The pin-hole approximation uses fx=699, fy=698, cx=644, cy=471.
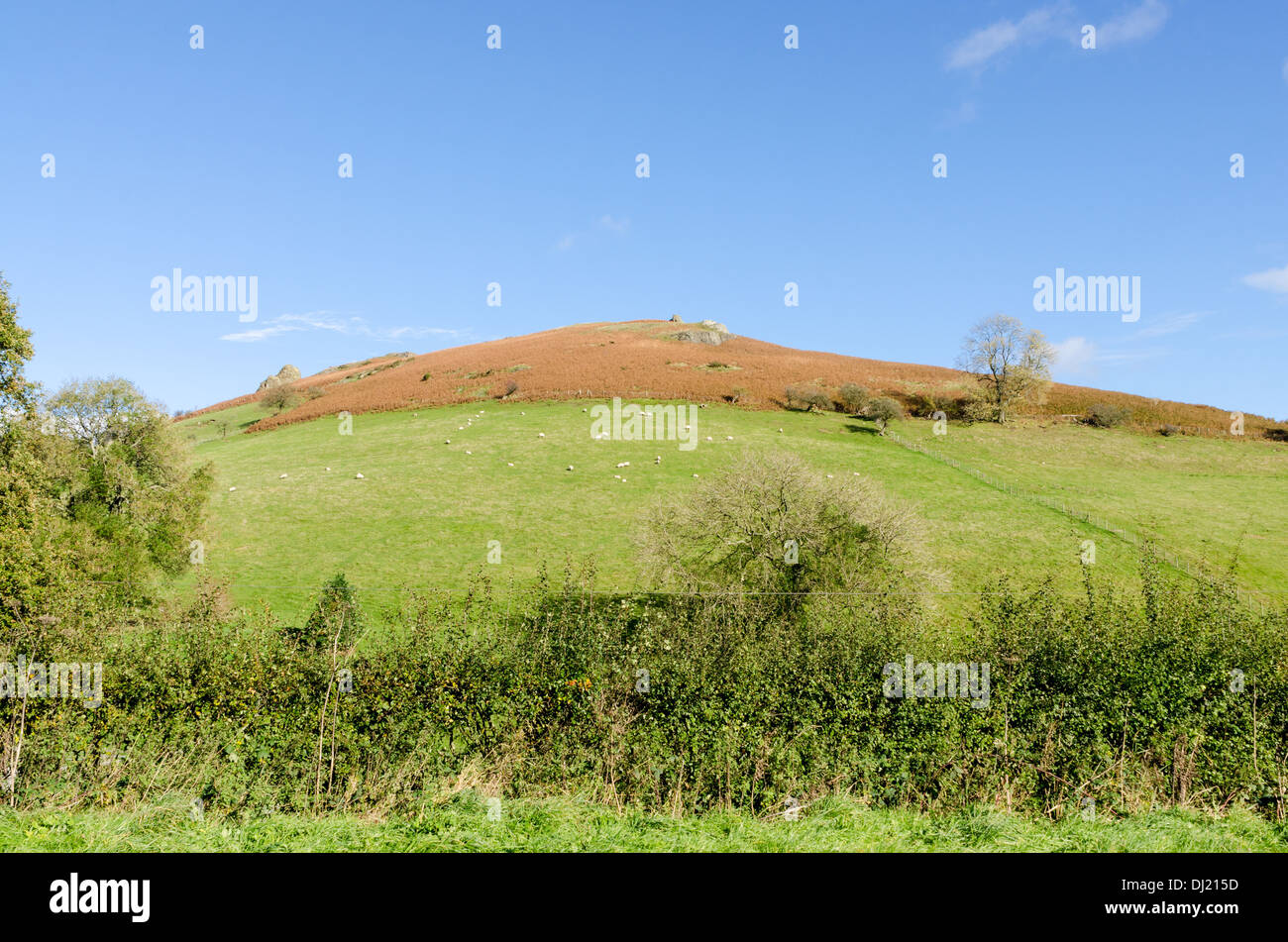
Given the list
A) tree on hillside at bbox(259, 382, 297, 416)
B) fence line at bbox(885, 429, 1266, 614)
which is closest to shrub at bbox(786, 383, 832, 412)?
fence line at bbox(885, 429, 1266, 614)

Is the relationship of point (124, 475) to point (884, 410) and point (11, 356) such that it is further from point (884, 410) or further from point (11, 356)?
point (884, 410)

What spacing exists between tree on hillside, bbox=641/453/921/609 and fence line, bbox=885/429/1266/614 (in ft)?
35.0

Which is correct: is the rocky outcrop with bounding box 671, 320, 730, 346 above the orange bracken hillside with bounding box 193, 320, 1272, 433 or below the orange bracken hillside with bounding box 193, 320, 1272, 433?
above

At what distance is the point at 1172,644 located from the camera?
13.1 metres

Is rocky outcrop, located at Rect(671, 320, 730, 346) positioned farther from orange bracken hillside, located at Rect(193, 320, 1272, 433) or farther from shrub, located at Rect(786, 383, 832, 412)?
shrub, located at Rect(786, 383, 832, 412)

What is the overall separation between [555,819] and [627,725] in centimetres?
245

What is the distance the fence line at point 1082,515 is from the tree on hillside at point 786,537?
10.7 metres

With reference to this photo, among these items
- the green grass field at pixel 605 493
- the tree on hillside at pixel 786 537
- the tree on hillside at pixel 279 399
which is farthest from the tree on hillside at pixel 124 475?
the tree on hillside at pixel 279 399

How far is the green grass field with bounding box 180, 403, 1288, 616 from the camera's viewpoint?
3388 cm

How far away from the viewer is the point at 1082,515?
4081 centimetres
